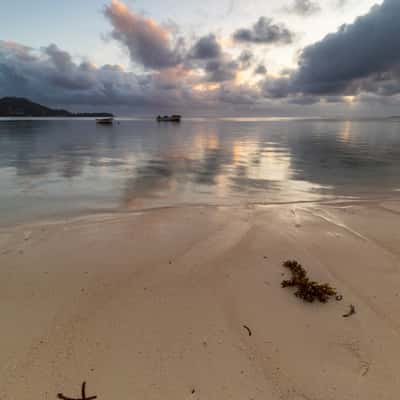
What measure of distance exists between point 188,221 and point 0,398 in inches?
202

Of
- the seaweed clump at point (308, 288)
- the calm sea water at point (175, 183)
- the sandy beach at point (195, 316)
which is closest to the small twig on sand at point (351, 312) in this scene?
the sandy beach at point (195, 316)

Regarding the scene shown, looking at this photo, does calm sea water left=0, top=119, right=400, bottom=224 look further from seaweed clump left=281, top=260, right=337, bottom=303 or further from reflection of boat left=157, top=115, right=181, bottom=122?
reflection of boat left=157, top=115, right=181, bottom=122

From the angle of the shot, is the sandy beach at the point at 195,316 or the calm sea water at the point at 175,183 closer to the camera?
the sandy beach at the point at 195,316

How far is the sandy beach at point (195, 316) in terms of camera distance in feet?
8.75

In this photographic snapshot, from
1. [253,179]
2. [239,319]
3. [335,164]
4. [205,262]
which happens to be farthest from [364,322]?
[335,164]

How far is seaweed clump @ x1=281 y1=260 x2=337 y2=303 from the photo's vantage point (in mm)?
3869

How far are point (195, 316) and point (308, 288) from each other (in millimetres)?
1837

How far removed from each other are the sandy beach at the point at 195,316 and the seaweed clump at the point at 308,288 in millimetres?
130

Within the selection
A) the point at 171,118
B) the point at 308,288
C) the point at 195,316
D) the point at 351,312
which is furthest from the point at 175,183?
the point at 171,118

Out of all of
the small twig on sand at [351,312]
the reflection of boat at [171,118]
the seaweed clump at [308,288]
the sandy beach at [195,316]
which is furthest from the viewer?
the reflection of boat at [171,118]

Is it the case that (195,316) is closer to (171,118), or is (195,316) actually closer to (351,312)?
(351,312)

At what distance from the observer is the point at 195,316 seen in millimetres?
3549

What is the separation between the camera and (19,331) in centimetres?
327

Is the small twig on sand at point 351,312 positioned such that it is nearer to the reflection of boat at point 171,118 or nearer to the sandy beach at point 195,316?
the sandy beach at point 195,316
